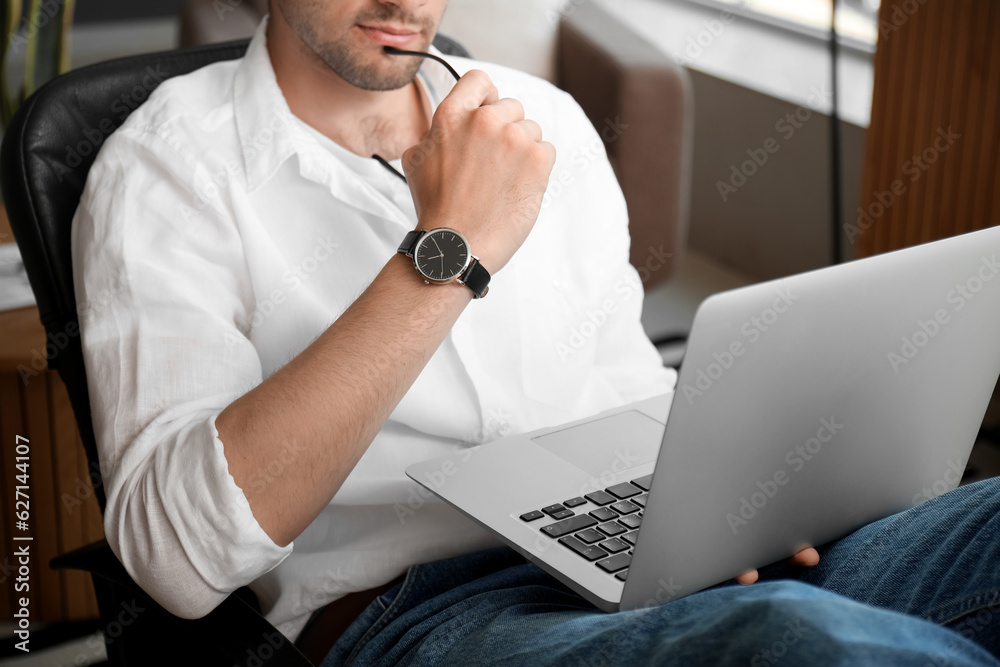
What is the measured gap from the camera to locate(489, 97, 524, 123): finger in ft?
3.00

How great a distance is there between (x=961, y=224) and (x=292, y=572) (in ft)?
5.04

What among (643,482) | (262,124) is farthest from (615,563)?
(262,124)

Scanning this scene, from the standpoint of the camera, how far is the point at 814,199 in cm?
259

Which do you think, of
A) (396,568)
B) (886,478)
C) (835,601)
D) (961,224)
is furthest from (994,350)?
(961,224)

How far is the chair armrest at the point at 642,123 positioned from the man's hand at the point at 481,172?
4.05 feet

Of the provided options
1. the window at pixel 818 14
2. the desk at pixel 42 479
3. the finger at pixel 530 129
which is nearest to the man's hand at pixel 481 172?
the finger at pixel 530 129

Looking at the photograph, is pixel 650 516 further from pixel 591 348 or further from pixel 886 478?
pixel 591 348

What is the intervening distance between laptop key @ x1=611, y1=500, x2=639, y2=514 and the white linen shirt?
193 millimetres

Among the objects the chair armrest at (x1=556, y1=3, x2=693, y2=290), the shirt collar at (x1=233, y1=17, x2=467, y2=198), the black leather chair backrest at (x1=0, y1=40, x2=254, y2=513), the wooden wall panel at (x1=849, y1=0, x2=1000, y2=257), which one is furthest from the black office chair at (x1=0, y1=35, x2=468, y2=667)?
the wooden wall panel at (x1=849, y1=0, x2=1000, y2=257)

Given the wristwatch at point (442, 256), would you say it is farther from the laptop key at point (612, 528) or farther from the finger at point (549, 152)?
the laptop key at point (612, 528)

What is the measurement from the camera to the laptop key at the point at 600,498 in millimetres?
845

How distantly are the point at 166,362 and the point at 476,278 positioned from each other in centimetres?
28

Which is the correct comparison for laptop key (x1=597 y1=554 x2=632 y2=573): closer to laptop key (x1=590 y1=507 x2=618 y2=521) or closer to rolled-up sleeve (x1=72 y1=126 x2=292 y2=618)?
laptop key (x1=590 y1=507 x2=618 y2=521)

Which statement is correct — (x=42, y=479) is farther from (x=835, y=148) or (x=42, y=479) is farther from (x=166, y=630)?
(x=835, y=148)
